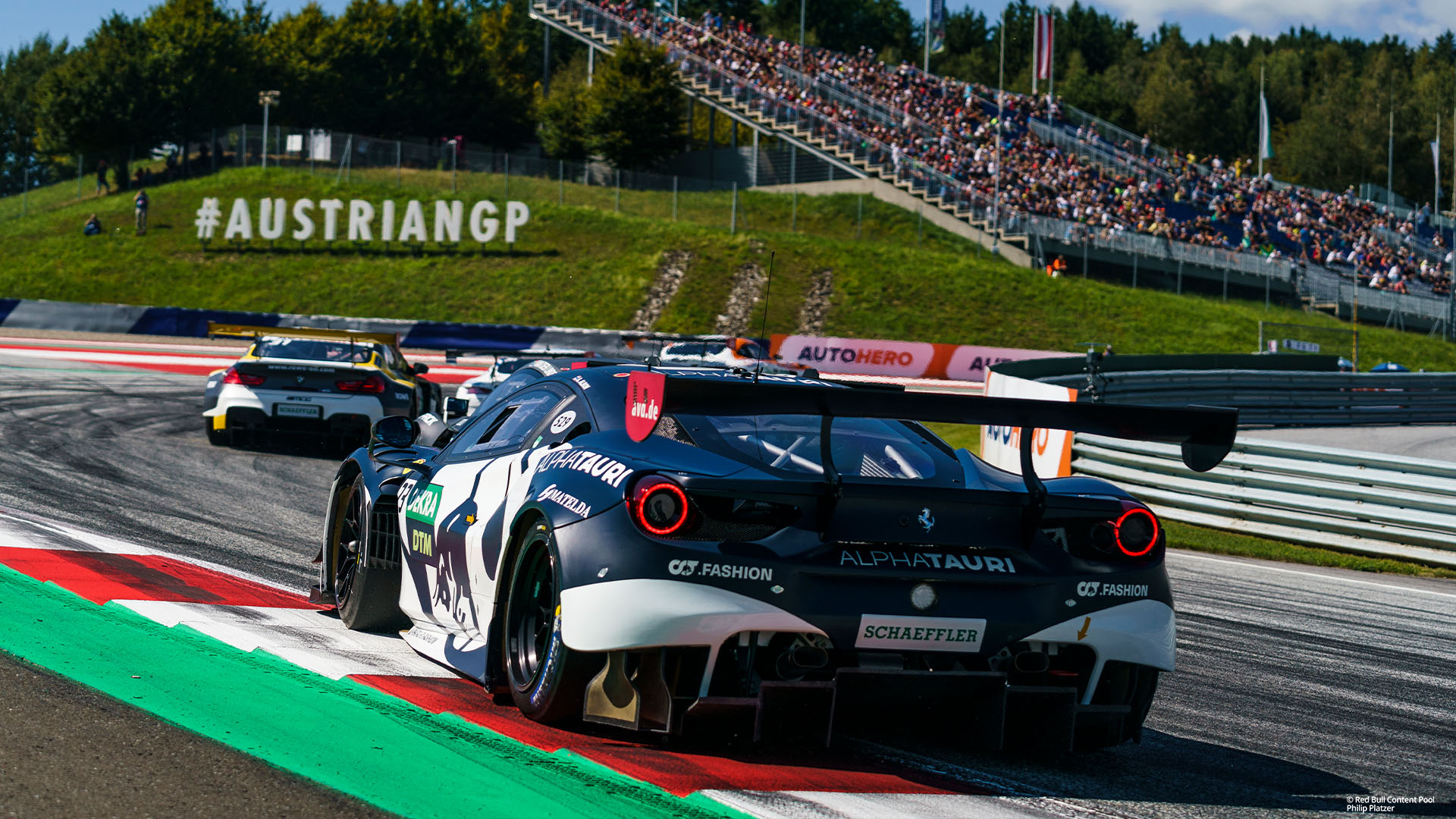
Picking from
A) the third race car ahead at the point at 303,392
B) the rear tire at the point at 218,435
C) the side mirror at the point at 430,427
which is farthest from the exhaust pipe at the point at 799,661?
the rear tire at the point at 218,435

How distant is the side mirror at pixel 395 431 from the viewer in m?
6.23

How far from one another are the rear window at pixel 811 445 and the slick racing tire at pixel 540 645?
0.65 metres

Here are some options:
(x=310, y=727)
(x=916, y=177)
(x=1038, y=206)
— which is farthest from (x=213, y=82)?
(x=310, y=727)

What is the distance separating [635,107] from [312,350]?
45.2 meters

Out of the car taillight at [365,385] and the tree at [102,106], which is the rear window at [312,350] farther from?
the tree at [102,106]

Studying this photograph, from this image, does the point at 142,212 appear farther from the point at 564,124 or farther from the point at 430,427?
the point at 430,427

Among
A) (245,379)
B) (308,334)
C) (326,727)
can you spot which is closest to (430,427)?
(245,379)

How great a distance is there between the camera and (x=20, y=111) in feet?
331

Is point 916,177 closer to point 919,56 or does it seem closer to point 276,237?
point 276,237

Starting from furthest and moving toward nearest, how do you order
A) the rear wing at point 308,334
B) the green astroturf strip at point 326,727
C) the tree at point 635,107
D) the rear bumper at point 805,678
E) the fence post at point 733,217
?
the tree at point 635,107, the fence post at point 733,217, the rear wing at point 308,334, the rear bumper at point 805,678, the green astroturf strip at point 326,727

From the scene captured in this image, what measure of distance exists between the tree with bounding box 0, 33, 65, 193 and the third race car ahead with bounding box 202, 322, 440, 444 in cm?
9200

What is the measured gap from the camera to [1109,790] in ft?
14.4

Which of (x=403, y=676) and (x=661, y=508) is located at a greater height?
(x=661, y=508)

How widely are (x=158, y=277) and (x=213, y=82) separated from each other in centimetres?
2535
